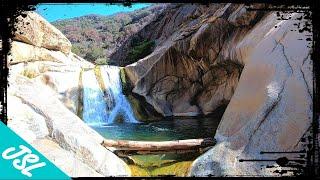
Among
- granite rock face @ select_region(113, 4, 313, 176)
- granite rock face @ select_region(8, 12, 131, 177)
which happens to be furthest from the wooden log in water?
granite rock face @ select_region(8, 12, 131, 177)

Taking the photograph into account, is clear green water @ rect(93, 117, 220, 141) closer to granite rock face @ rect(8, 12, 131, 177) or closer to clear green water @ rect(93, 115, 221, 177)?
clear green water @ rect(93, 115, 221, 177)

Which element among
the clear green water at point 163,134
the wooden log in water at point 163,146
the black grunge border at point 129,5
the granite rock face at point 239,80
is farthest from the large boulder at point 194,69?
the black grunge border at point 129,5

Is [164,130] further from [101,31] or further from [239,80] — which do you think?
[101,31]

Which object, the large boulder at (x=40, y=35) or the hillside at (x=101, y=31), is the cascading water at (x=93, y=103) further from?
the hillside at (x=101, y=31)

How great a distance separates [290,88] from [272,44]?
208 cm

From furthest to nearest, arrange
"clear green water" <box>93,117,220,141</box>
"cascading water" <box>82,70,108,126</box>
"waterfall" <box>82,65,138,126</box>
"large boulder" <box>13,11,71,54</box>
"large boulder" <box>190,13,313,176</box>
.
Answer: "waterfall" <box>82,65,138,126</box>, "cascading water" <box>82,70,108,126</box>, "large boulder" <box>13,11,71,54</box>, "clear green water" <box>93,117,220,141</box>, "large boulder" <box>190,13,313,176</box>

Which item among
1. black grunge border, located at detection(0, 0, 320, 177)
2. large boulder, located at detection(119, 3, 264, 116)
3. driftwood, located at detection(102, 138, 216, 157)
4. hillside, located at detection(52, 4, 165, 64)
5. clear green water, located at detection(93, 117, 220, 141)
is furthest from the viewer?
hillside, located at detection(52, 4, 165, 64)

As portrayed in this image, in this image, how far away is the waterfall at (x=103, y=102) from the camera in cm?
2020

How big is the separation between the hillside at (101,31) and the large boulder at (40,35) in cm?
1108

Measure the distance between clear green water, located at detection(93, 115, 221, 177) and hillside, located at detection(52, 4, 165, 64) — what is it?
13937mm

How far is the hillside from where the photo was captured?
1651 inches

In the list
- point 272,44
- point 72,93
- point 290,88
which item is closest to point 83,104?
point 72,93

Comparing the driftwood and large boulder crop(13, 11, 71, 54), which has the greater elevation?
large boulder crop(13, 11, 71, 54)

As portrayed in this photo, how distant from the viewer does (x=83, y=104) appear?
2025 centimetres
